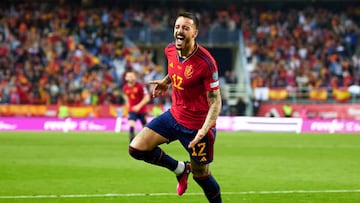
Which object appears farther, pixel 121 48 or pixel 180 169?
Result: pixel 121 48

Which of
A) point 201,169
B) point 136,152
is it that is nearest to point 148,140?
point 136,152

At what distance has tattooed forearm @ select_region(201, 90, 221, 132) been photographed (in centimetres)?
966

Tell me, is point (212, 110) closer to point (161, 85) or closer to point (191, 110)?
point (191, 110)

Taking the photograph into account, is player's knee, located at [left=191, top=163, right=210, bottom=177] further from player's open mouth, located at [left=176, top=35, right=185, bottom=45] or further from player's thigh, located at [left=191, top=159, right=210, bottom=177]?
player's open mouth, located at [left=176, top=35, right=185, bottom=45]

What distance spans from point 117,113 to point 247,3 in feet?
52.7

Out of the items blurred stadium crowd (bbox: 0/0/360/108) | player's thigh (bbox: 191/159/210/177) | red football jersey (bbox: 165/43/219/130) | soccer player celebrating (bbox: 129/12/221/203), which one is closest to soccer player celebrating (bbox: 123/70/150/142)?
soccer player celebrating (bbox: 129/12/221/203)

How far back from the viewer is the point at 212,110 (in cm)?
970

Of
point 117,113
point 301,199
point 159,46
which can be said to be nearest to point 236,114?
point 117,113

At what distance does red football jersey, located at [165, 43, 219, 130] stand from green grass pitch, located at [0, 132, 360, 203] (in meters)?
1.92

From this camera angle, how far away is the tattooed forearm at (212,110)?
9664 mm

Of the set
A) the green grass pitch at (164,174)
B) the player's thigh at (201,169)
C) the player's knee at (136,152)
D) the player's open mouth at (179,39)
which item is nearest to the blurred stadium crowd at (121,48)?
the green grass pitch at (164,174)

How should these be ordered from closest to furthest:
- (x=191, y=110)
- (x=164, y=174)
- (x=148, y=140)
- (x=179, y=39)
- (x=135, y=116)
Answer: (x=179, y=39) < (x=191, y=110) < (x=148, y=140) < (x=164, y=174) < (x=135, y=116)

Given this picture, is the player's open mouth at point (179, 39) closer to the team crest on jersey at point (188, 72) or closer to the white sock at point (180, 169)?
the team crest on jersey at point (188, 72)

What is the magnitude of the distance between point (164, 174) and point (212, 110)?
22.5 feet
